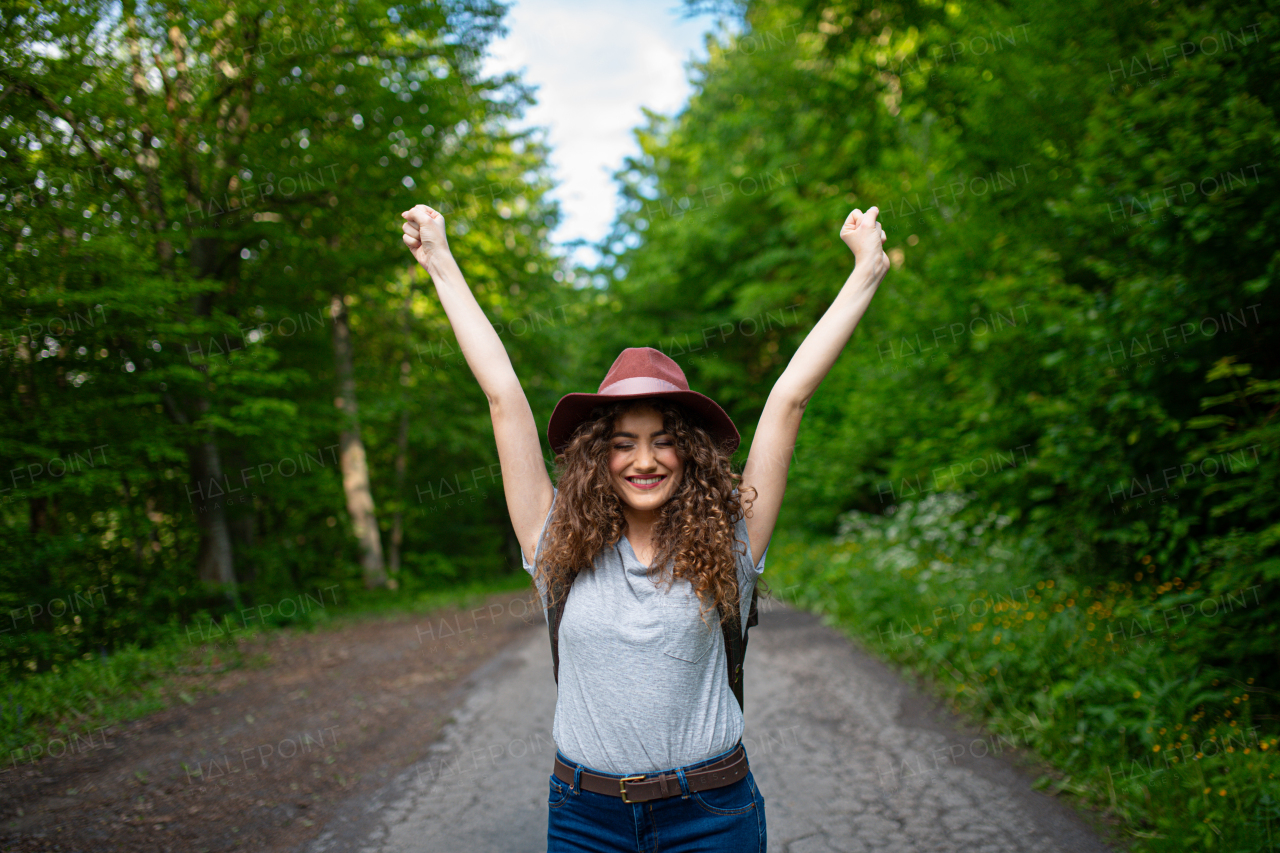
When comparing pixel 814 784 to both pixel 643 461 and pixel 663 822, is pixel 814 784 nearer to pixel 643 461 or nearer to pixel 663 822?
pixel 663 822

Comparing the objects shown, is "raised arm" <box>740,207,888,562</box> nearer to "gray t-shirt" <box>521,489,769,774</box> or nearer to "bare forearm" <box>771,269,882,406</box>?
"bare forearm" <box>771,269,882,406</box>

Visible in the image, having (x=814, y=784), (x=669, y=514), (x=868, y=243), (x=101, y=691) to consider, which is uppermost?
(x=868, y=243)

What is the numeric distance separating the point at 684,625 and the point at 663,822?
0.46 meters

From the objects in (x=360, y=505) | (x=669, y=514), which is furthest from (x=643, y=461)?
(x=360, y=505)

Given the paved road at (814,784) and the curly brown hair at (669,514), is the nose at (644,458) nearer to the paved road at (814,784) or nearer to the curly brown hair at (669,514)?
the curly brown hair at (669,514)

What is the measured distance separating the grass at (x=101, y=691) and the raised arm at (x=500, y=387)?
16.2ft

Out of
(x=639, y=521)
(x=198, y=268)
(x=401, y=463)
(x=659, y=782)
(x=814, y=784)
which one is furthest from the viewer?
(x=401, y=463)

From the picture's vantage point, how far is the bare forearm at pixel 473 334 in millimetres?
1985

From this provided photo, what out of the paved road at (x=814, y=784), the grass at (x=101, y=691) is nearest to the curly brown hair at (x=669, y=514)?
the paved road at (x=814, y=784)

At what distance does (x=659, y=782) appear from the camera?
69.4 inches

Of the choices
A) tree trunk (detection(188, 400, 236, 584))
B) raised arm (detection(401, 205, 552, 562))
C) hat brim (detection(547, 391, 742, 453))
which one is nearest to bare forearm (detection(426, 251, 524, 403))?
raised arm (detection(401, 205, 552, 562))

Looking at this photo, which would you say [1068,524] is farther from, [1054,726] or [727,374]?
[727,374]

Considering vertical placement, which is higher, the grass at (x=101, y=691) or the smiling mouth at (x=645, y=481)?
the smiling mouth at (x=645, y=481)

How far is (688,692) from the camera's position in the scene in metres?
1.80
